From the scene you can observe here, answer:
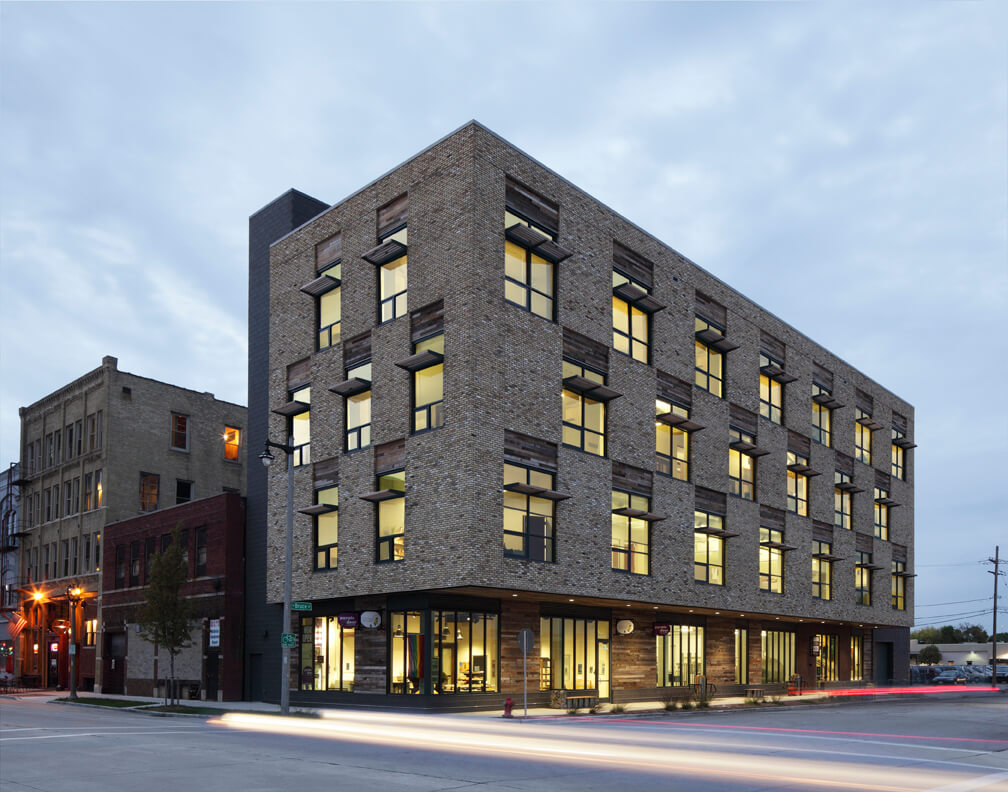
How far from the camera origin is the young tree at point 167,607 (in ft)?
127

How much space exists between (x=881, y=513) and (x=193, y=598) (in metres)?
41.5

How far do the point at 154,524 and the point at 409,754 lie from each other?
1300 inches

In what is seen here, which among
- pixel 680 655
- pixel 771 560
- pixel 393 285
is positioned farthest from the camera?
pixel 771 560

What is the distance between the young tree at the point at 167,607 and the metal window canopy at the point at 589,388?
17868mm

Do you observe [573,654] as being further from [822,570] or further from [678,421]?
[822,570]

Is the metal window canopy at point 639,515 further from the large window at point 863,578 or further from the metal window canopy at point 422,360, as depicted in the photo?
the large window at point 863,578

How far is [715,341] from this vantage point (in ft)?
145

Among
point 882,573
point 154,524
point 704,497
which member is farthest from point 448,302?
point 882,573

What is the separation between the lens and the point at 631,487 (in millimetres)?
37906

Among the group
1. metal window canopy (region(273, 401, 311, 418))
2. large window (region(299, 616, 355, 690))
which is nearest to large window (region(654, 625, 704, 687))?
large window (region(299, 616, 355, 690))

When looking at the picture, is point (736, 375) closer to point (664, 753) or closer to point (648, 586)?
point (648, 586)

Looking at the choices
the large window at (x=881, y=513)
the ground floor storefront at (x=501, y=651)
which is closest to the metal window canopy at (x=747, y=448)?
the ground floor storefront at (x=501, y=651)

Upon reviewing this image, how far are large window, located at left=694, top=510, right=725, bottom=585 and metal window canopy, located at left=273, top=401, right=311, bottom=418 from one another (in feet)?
56.6

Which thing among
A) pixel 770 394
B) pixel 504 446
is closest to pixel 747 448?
pixel 770 394
